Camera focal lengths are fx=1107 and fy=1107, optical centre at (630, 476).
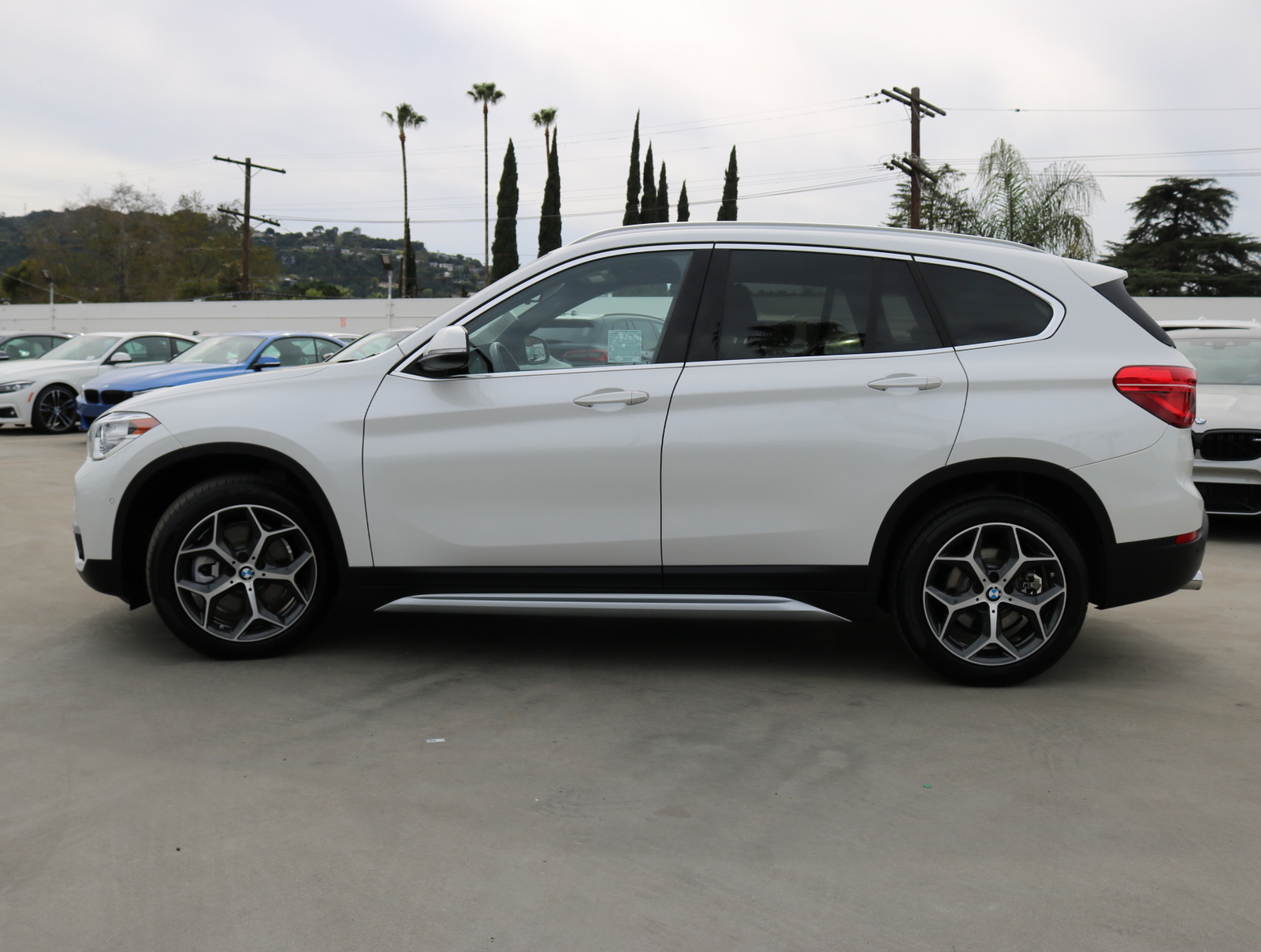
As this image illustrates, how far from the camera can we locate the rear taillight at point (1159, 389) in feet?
14.3

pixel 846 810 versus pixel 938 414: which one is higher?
pixel 938 414

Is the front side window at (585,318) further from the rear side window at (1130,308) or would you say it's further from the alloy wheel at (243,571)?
the rear side window at (1130,308)

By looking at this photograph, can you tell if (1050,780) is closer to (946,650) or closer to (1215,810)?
(1215,810)

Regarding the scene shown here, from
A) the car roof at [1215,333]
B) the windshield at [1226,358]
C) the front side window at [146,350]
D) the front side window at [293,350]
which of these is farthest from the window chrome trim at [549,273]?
the front side window at [146,350]

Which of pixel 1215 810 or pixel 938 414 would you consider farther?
pixel 938 414

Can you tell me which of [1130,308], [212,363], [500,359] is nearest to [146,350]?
[212,363]

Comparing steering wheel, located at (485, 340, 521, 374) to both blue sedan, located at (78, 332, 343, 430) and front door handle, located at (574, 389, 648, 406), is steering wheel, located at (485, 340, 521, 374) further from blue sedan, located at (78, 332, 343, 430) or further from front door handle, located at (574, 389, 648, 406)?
blue sedan, located at (78, 332, 343, 430)

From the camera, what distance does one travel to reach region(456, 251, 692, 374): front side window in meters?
4.57

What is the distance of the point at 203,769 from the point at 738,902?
1842 mm

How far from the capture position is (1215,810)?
3.33 metres

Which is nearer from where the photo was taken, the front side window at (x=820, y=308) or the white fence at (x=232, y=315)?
the front side window at (x=820, y=308)

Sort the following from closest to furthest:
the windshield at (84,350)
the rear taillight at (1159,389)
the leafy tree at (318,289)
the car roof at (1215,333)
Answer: the rear taillight at (1159,389), the car roof at (1215,333), the windshield at (84,350), the leafy tree at (318,289)

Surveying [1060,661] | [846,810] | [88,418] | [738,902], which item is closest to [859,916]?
[738,902]

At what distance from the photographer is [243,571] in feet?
15.5
